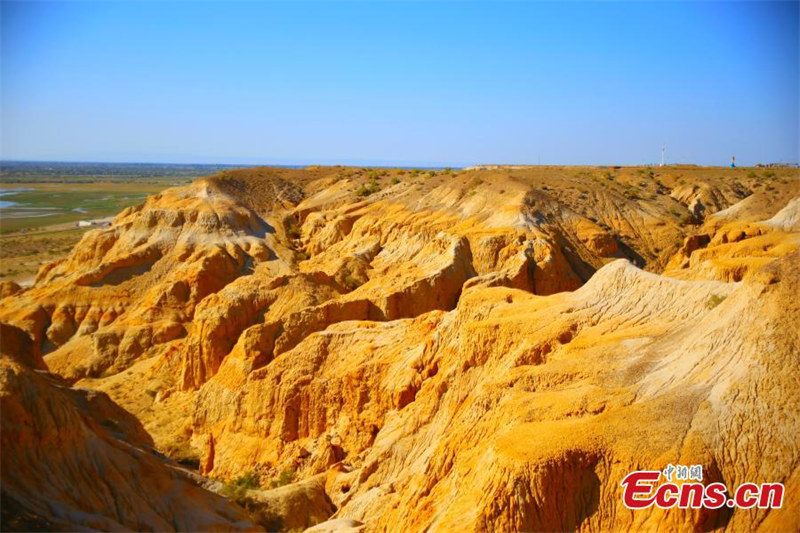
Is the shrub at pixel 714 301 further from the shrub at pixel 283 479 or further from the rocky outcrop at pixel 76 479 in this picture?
the shrub at pixel 283 479

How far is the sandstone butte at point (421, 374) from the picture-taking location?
436 inches

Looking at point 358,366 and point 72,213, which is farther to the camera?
point 72,213

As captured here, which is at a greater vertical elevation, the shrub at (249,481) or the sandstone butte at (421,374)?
the sandstone butte at (421,374)

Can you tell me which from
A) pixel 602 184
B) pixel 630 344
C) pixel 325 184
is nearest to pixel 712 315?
pixel 630 344

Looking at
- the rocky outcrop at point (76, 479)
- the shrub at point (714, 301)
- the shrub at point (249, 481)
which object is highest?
the shrub at point (714, 301)

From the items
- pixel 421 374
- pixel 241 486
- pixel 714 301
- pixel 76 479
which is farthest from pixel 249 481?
pixel 714 301

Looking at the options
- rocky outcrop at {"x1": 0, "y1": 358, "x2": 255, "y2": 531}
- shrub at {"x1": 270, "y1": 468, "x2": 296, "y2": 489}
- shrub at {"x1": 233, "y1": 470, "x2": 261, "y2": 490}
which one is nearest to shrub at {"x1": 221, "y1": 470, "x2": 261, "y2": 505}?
shrub at {"x1": 233, "y1": 470, "x2": 261, "y2": 490}

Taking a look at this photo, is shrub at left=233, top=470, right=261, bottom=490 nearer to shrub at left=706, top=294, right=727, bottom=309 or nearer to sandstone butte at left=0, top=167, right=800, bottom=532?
sandstone butte at left=0, top=167, right=800, bottom=532

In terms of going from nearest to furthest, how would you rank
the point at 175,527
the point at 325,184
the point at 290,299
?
1. the point at 175,527
2. the point at 290,299
3. the point at 325,184

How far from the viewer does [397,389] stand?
19391 millimetres

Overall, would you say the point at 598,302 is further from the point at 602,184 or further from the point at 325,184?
the point at 325,184

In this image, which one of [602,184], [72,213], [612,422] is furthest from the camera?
[72,213]

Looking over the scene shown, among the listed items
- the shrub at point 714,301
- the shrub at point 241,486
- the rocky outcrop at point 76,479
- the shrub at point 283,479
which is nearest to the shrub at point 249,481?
the shrub at point 241,486

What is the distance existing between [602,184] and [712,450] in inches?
1682
